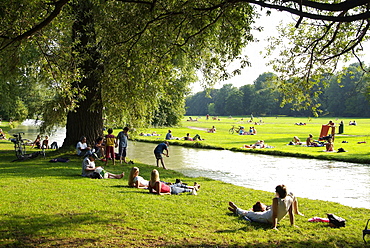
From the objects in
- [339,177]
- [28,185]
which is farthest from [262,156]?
[28,185]

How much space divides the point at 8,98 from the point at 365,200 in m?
28.8

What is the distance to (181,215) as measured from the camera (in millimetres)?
9359

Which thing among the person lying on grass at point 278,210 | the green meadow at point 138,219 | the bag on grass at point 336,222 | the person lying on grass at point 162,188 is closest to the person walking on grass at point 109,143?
the green meadow at point 138,219

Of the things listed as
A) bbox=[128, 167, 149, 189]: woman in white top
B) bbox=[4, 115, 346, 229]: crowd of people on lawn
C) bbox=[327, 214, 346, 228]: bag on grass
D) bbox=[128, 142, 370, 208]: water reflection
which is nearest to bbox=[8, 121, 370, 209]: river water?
bbox=[128, 142, 370, 208]: water reflection

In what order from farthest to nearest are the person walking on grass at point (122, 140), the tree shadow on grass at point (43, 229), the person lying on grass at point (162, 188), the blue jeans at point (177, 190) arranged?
1. the person walking on grass at point (122, 140)
2. the blue jeans at point (177, 190)
3. the person lying on grass at point (162, 188)
4. the tree shadow on grass at point (43, 229)

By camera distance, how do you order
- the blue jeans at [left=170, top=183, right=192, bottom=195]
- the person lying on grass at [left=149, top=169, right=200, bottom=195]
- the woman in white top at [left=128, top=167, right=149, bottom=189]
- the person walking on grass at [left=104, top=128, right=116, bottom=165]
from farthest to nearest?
the person walking on grass at [left=104, top=128, right=116, bottom=165]
the woman in white top at [left=128, top=167, right=149, bottom=189]
the blue jeans at [left=170, top=183, right=192, bottom=195]
the person lying on grass at [left=149, top=169, right=200, bottom=195]

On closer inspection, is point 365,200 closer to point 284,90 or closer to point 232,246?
point 284,90

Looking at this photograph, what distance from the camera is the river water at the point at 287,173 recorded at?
15.9 m

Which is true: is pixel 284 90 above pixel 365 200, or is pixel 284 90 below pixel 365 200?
above

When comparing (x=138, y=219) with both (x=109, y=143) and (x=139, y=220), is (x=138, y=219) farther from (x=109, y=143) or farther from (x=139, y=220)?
(x=109, y=143)

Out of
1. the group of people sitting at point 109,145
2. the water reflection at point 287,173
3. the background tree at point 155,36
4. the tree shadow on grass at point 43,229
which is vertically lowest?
the water reflection at point 287,173

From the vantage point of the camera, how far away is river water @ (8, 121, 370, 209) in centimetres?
1591

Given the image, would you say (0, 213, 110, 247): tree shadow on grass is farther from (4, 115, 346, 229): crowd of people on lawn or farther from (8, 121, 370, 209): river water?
(8, 121, 370, 209): river water

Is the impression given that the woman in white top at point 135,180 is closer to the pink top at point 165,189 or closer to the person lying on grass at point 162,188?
the person lying on grass at point 162,188
